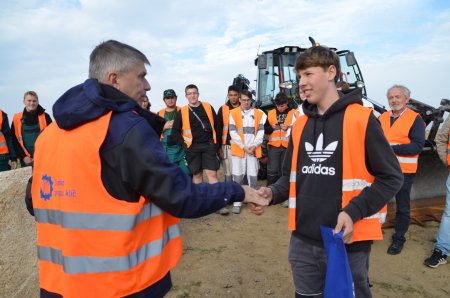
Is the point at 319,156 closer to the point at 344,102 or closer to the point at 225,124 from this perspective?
the point at 344,102

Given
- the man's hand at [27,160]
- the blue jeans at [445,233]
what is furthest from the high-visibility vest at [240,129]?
the man's hand at [27,160]

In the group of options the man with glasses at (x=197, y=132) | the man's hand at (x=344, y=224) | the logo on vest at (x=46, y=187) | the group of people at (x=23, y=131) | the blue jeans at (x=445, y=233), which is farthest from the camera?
the man with glasses at (x=197, y=132)

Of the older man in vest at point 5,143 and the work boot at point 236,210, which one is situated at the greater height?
the older man in vest at point 5,143

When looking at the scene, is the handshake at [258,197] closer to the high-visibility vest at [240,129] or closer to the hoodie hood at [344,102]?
the hoodie hood at [344,102]

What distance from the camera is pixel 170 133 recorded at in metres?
6.11

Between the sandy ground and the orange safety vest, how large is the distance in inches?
85.6

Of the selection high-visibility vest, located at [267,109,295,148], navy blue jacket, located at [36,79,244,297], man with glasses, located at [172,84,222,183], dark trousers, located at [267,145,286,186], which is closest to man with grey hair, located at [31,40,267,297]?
navy blue jacket, located at [36,79,244,297]

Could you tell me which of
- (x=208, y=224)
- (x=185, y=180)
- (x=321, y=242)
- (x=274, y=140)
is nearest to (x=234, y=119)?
(x=274, y=140)

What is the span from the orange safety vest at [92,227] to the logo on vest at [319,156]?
1032 mm

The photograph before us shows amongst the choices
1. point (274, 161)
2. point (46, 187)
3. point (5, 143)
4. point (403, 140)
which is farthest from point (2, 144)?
point (403, 140)

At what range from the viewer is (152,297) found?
1.58 meters

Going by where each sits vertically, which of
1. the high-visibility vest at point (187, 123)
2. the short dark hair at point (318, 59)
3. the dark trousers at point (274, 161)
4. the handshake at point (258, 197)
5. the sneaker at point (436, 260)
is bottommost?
the sneaker at point (436, 260)

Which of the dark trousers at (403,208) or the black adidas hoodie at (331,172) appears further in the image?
the dark trousers at (403,208)

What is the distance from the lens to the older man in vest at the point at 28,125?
5738mm
